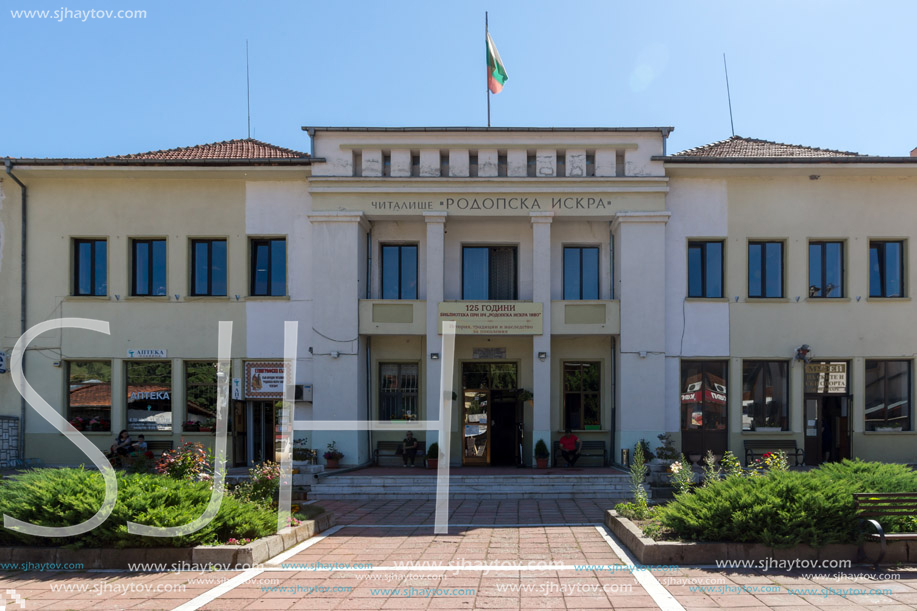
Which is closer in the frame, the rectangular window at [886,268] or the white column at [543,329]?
the white column at [543,329]

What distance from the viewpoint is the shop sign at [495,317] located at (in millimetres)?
20250

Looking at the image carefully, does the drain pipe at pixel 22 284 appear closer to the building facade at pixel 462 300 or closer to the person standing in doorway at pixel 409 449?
the building facade at pixel 462 300

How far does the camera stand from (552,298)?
69.2 feet

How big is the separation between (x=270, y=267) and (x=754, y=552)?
1578 centimetres

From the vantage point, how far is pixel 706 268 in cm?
2077

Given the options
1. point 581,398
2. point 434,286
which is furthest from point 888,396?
point 434,286

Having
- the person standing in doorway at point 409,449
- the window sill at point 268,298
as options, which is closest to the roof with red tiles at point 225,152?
the window sill at point 268,298

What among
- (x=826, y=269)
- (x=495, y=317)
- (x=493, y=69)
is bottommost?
(x=495, y=317)

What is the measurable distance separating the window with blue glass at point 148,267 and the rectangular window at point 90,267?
0.86 m

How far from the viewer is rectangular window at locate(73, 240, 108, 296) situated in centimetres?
2091

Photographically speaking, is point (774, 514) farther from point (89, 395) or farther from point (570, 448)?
point (89, 395)

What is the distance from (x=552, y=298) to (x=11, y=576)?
50.2ft

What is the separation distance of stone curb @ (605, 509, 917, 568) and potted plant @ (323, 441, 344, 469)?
12.1 metres

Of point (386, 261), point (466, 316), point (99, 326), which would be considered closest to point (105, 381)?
point (99, 326)
